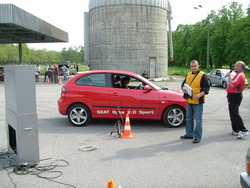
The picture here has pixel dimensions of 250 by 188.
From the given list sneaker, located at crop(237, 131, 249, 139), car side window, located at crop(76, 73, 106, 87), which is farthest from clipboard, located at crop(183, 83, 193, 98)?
car side window, located at crop(76, 73, 106, 87)

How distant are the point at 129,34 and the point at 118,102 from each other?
21.9 metres

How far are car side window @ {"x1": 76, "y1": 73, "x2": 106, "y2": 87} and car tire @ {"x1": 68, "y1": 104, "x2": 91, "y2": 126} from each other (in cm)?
69

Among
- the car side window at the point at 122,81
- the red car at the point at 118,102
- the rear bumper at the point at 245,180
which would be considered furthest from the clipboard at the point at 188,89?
the rear bumper at the point at 245,180

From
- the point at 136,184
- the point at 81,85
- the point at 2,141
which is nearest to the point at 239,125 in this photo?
the point at 136,184

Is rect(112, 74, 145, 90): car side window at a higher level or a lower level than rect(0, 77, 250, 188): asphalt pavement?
higher

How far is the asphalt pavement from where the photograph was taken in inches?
154

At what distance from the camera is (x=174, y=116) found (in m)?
7.27

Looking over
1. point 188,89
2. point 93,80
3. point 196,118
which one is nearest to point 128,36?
point 93,80

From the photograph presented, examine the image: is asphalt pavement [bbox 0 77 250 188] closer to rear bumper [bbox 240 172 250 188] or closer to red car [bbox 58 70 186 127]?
red car [bbox 58 70 186 127]

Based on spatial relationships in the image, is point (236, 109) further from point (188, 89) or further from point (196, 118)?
point (188, 89)

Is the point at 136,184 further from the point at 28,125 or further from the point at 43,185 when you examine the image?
the point at 28,125

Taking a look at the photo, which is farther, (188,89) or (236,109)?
(236,109)

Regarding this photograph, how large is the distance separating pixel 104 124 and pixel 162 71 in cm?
2366

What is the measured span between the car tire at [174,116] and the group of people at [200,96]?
1.13 metres
